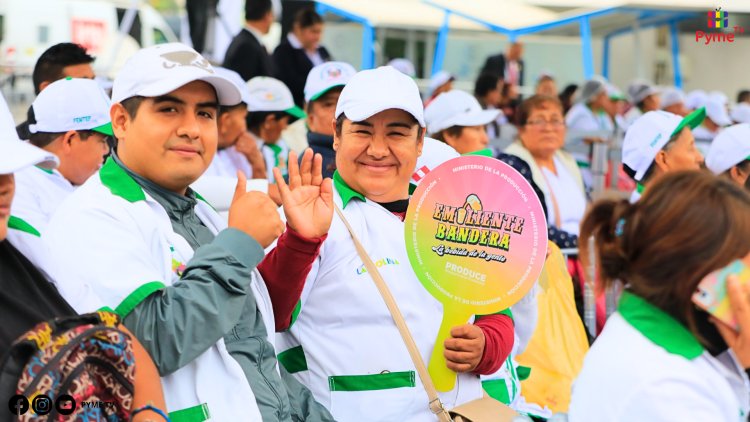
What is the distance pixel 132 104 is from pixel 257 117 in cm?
458

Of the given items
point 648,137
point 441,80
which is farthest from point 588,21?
point 648,137

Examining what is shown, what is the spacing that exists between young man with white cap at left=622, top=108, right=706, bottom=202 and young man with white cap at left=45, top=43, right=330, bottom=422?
284 centimetres

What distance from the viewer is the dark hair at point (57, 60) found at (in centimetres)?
602

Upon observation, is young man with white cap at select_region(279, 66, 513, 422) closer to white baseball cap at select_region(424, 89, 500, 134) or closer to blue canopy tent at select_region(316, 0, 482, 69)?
white baseball cap at select_region(424, 89, 500, 134)

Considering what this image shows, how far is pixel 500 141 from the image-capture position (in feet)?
33.0

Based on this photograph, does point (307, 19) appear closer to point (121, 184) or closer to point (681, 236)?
point (121, 184)

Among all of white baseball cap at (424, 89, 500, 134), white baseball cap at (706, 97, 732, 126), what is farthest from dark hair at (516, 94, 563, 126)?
white baseball cap at (706, 97, 732, 126)

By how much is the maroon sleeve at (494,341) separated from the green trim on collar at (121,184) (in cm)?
128

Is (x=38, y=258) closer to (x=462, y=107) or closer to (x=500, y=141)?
(x=462, y=107)

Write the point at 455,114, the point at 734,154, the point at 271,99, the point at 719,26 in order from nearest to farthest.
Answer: the point at 734,154 → the point at 455,114 → the point at 271,99 → the point at 719,26

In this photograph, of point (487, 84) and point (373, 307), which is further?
point (487, 84)

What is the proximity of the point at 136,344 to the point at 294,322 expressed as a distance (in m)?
0.93

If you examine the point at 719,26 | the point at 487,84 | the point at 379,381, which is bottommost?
the point at 379,381

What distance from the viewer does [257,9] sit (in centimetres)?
867
